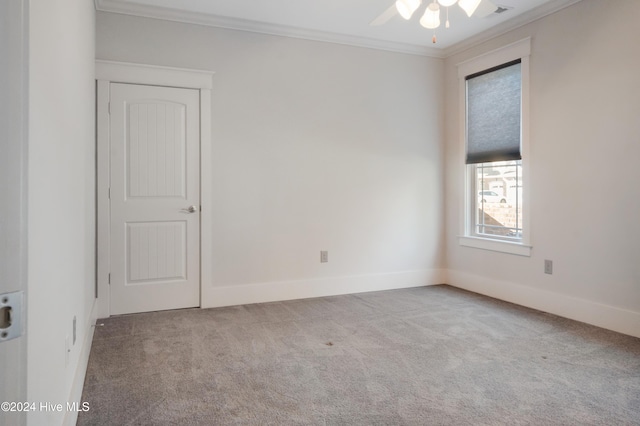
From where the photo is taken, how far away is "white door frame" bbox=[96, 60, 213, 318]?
3.70 meters

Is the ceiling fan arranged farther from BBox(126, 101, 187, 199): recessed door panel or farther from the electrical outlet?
the electrical outlet

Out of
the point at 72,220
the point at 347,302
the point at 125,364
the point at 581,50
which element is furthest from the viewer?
the point at 347,302

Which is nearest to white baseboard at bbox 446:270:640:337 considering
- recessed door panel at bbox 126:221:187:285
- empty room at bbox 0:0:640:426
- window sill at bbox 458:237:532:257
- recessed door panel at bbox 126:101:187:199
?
empty room at bbox 0:0:640:426

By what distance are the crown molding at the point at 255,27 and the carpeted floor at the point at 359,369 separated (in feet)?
8.81

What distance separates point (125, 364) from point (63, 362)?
3.23ft

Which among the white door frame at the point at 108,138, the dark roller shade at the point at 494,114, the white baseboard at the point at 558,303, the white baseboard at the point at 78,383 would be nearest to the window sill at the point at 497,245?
the white baseboard at the point at 558,303

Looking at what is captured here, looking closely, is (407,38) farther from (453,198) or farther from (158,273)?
(158,273)

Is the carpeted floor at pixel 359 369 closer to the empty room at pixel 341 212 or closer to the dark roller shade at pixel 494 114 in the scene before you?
the empty room at pixel 341 212

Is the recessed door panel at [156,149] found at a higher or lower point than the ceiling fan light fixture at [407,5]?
lower

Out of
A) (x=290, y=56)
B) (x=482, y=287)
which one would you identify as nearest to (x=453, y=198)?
(x=482, y=287)

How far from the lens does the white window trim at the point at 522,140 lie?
4.08 metres

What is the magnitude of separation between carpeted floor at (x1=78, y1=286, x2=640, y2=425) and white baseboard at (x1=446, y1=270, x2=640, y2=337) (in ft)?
0.33

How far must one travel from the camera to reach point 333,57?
15.1 feet

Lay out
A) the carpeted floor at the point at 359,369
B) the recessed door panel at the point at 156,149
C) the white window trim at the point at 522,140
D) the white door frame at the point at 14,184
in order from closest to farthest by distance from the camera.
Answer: the white door frame at the point at 14,184 → the carpeted floor at the point at 359,369 → the recessed door panel at the point at 156,149 → the white window trim at the point at 522,140
